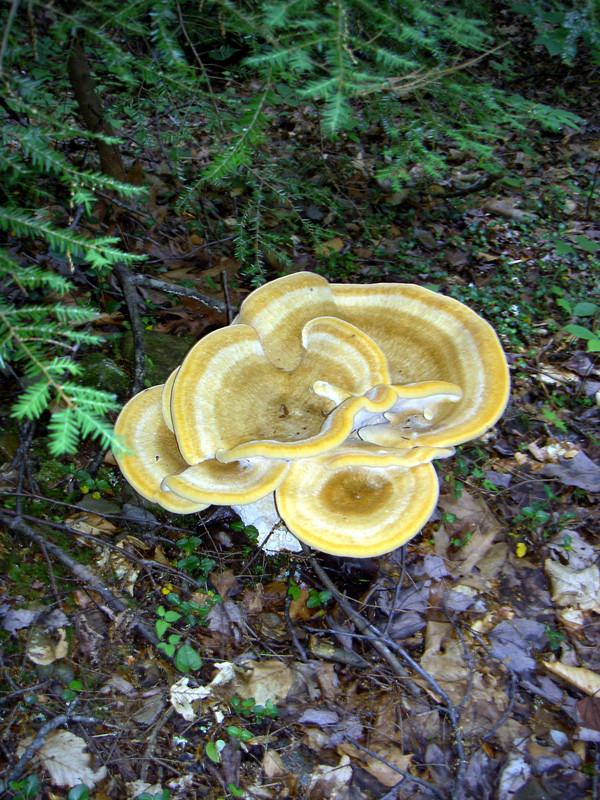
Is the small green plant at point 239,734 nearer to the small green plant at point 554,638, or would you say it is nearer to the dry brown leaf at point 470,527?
the dry brown leaf at point 470,527

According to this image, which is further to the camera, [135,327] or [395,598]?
[135,327]

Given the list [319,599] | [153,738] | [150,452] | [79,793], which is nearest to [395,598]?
[319,599]

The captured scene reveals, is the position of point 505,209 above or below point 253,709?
above

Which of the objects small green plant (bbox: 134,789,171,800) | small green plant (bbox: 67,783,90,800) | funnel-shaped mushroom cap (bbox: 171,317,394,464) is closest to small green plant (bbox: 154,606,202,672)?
small green plant (bbox: 134,789,171,800)

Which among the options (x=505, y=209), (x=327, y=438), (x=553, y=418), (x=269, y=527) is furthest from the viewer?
(x=505, y=209)

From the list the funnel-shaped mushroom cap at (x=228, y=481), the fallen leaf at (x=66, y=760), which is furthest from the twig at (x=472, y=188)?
the fallen leaf at (x=66, y=760)

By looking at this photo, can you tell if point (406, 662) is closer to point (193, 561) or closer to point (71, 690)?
point (193, 561)

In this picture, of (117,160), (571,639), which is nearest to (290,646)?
(571,639)
